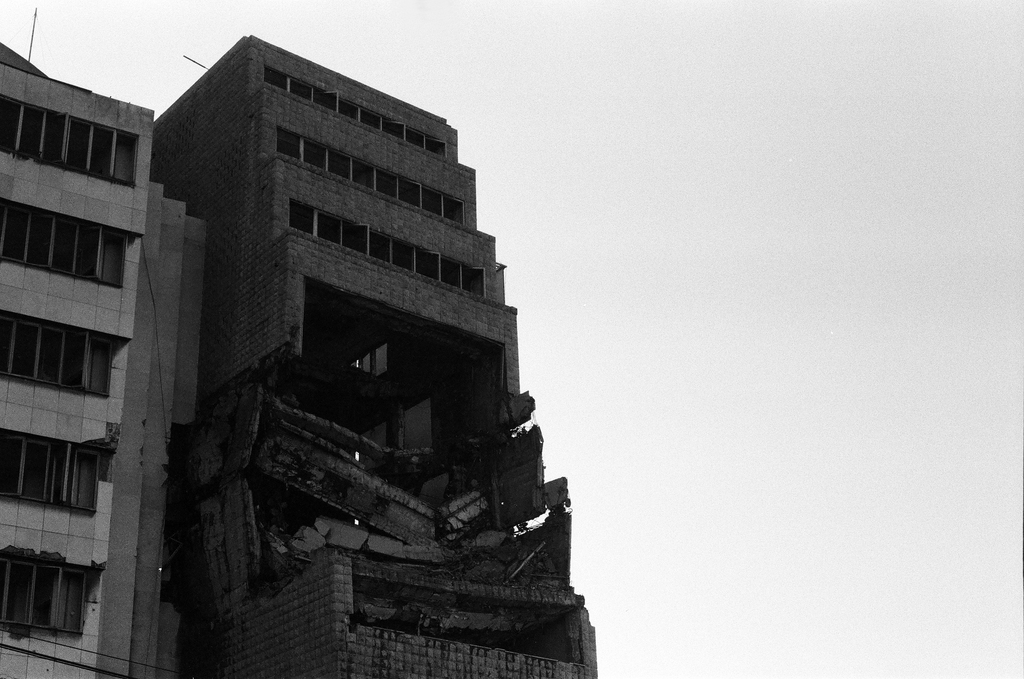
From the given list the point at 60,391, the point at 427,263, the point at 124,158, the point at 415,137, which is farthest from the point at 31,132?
the point at 415,137

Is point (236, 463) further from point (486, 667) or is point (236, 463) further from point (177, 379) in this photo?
point (486, 667)

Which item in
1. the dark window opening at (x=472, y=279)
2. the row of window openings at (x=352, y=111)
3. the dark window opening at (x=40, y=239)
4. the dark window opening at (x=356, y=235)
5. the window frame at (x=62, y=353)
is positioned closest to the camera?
the window frame at (x=62, y=353)

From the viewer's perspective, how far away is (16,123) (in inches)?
1777

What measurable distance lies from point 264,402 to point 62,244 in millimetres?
8191

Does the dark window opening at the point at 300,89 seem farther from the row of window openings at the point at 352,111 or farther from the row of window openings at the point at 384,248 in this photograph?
the row of window openings at the point at 384,248

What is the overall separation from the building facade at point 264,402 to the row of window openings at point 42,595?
0.08 meters

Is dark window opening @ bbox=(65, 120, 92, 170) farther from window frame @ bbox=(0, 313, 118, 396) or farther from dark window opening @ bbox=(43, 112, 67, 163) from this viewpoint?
window frame @ bbox=(0, 313, 118, 396)

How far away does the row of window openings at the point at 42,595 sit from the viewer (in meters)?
39.5

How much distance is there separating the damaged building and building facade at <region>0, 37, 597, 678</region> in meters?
0.10

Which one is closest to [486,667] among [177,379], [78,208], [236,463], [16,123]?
[236,463]

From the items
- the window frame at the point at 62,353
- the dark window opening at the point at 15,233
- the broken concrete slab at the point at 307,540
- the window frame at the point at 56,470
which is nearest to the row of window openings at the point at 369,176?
the dark window opening at the point at 15,233

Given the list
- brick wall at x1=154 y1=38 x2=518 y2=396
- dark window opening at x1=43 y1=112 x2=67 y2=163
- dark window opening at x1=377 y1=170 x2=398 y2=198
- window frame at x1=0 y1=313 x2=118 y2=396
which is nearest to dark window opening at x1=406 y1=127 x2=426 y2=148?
brick wall at x1=154 y1=38 x2=518 y2=396

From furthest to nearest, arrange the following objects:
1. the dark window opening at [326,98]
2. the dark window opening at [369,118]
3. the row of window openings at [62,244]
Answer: the dark window opening at [369,118], the dark window opening at [326,98], the row of window openings at [62,244]

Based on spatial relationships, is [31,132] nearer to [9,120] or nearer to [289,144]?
[9,120]
